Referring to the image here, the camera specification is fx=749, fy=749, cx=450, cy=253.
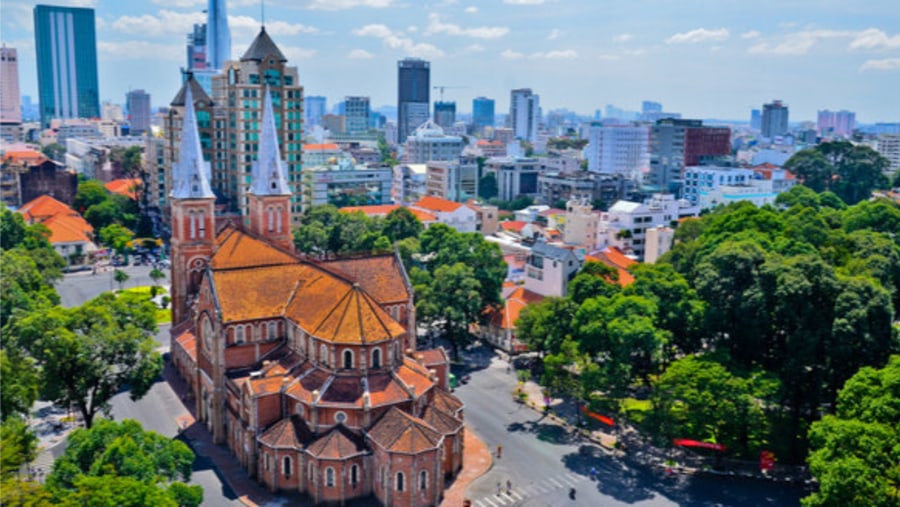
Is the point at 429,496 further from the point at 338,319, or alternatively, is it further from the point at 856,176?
the point at 856,176

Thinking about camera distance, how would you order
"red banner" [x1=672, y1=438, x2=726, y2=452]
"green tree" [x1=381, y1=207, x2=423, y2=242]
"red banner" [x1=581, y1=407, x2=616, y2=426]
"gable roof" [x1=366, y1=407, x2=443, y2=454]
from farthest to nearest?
1. "green tree" [x1=381, y1=207, x2=423, y2=242]
2. "red banner" [x1=581, y1=407, x2=616, y2=426]
3. "red banner" [x1=672, y1=438, x2=726, y2=452]
4. "gable roof" [x1=366, y1=407, x2=443, y2=454]

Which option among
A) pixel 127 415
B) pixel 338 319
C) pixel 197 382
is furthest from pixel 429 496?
pixel 127 415

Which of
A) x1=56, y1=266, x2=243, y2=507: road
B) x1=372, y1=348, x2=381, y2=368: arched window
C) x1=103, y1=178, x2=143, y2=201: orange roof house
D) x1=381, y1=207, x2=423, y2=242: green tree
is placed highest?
x1=103, y1=178, x2=143, y2=201: orange roof house

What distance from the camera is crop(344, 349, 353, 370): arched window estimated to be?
165 ft

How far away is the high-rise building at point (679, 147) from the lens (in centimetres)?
18662

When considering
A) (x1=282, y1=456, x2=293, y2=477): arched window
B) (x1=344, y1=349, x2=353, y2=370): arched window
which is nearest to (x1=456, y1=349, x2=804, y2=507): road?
(x1=344, y1=349, x2=353, y2=370): arched window

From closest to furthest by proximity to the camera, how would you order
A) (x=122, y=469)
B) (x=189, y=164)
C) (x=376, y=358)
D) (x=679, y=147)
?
(x=122, y=469) → (x=376, y=358) → (x=189, y=164) → (x=679, y=147)

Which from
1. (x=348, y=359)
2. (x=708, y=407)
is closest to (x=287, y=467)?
(x=348, y=359)

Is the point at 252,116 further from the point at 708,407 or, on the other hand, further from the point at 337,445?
the point at 708,407

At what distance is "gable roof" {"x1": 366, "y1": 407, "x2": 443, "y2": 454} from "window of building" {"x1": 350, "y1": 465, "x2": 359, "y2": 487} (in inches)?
83.7

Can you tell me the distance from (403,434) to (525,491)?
9.33 metres

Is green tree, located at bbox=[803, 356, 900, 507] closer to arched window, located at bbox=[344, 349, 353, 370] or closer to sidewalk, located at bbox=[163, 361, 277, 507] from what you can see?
arched window, located at bbox=[344, 349, 353, 370]

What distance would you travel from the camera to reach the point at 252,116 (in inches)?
4284

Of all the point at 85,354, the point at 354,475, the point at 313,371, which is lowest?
the point at 354,475
